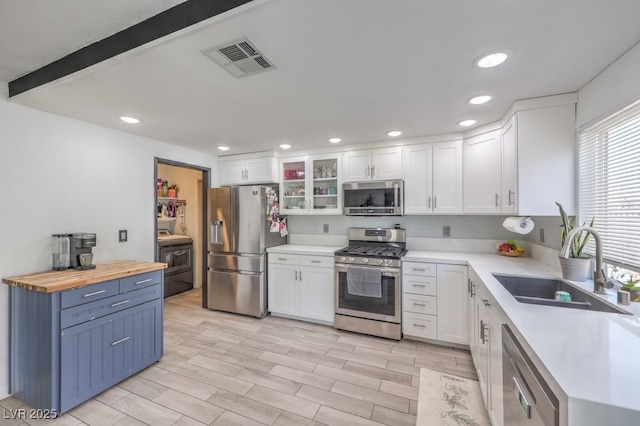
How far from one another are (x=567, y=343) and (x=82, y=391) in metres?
2.94

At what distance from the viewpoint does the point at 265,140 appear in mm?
3289

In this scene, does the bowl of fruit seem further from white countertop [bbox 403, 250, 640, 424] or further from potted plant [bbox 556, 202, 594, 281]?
white countertop [bbox 403, 250, 640, 424]

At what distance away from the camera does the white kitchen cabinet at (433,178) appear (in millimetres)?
2996

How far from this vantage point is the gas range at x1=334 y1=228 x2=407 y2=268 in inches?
117

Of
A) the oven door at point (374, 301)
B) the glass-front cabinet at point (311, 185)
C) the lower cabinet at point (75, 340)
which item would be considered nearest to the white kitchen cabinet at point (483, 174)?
the oven door at point (374, 301)

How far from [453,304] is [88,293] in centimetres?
320

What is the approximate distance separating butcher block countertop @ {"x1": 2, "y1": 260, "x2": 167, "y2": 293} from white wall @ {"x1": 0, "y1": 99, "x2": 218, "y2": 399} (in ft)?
0.75

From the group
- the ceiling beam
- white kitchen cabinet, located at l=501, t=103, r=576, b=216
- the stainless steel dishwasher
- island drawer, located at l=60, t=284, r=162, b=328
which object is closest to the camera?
the stainless steel dishwasher

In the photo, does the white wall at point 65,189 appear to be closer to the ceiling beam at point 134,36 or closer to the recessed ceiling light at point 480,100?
the ceiling beam at point 134,36

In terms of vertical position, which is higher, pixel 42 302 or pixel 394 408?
pixel 42 302

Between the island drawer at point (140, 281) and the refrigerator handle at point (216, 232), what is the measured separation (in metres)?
1.23

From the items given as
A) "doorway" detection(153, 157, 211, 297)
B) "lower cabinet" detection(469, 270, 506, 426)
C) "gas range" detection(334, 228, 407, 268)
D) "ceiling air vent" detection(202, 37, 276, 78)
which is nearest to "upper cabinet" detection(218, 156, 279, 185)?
"doorway" detection(153, 157, 211, 297)

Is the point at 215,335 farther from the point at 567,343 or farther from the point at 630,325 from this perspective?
the point at 630,325

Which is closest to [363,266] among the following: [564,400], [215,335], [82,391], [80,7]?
[215,335]
